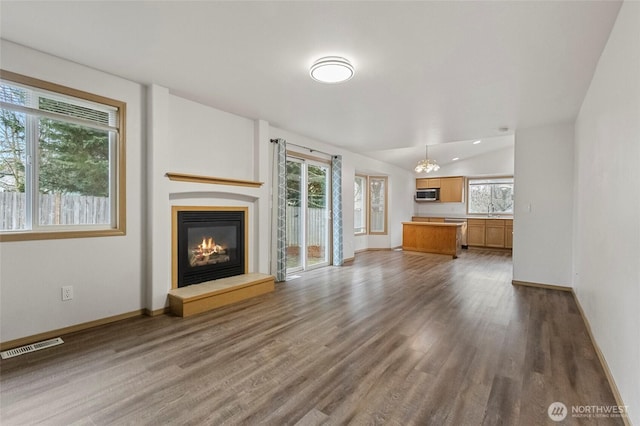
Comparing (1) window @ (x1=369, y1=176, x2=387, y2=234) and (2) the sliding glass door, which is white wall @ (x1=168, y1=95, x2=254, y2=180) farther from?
(1) window @ (x1=369, y1=176, x2=387, y2=234)

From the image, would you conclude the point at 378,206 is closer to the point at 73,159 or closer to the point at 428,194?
the point at 428,194

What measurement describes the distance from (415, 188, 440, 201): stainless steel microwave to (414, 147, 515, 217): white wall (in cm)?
41

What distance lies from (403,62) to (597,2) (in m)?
1.30

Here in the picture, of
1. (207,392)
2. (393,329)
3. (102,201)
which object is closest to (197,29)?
(102,201)

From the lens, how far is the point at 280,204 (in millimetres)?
4938

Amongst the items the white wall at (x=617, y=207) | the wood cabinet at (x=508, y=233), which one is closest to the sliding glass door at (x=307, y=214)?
the white wall at (x=617, y=207)

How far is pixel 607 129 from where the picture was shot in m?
2.31

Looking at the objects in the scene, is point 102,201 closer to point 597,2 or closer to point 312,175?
point 312,175

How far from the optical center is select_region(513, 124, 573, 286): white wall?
175 inches

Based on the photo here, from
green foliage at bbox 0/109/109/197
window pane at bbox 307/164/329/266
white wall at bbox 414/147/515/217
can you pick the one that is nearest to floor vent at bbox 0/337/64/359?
green foliage at bbox 0/109/109/197

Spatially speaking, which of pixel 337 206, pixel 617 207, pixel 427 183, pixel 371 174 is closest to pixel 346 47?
pixel 617 207

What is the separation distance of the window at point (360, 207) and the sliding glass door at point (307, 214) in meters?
2.33

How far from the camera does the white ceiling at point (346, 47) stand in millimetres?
2047

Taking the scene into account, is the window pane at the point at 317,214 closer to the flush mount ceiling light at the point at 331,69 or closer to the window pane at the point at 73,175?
the flush mount ceiling light at the point at 331,69
